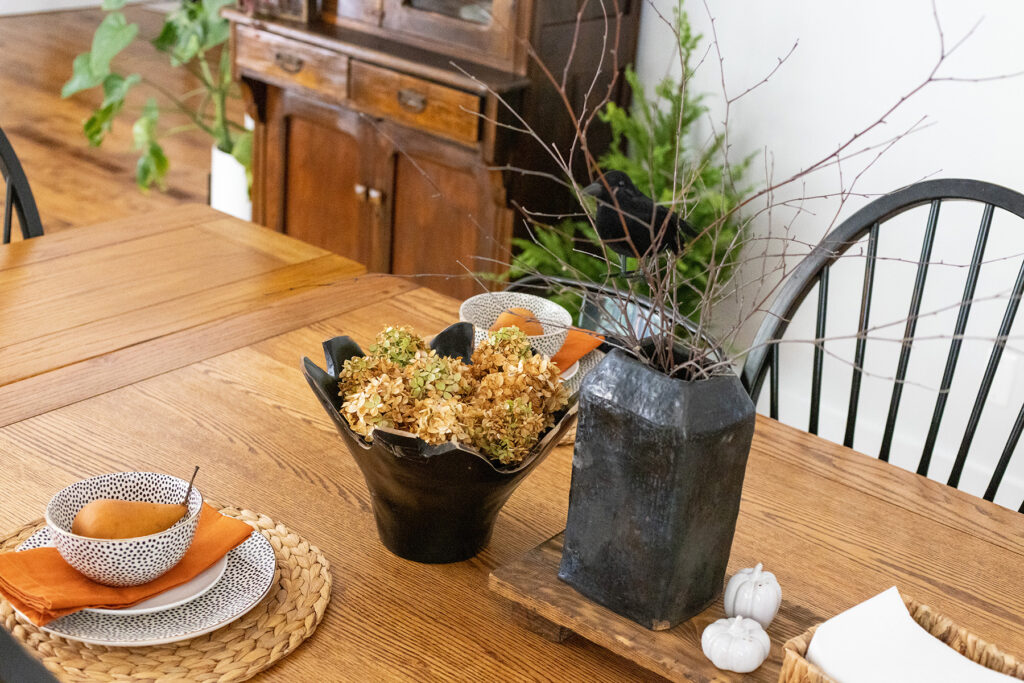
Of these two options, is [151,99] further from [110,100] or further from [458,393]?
[458,393]

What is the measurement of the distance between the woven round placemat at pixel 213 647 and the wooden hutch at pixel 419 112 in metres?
1.49

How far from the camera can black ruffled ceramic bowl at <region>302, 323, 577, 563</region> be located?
84cm

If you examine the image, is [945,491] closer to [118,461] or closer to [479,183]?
[118,461]

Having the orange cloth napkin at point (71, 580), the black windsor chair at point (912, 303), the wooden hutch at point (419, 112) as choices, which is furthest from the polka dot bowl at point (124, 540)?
the wooden hutch at point (419, 112)

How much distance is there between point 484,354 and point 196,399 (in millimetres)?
406

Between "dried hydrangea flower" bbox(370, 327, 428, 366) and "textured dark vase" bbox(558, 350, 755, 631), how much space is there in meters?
0.19

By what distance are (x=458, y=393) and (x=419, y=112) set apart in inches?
71.5

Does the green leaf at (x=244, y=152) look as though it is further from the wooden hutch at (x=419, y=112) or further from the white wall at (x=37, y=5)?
the white wall at (x=37, y=5)

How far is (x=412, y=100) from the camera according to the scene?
2.60 meters

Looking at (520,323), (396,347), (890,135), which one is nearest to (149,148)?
(890,135)

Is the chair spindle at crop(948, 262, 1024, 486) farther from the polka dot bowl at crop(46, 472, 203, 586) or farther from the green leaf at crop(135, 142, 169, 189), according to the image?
the green leaf at crop(135, 142, 169, 189)

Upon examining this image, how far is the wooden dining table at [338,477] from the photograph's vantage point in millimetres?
835

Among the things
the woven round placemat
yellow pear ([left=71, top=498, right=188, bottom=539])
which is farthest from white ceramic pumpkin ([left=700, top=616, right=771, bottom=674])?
yellow pear ([left=71, top=498, right=188, bottom=539])

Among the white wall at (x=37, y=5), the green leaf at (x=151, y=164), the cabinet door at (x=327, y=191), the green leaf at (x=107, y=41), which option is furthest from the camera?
the white wall at (x=37, y=5)
